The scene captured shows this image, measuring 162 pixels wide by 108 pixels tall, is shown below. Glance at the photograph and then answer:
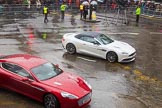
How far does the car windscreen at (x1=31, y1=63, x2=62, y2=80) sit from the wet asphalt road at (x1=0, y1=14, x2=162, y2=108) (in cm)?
109

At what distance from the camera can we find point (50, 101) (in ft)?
38.4

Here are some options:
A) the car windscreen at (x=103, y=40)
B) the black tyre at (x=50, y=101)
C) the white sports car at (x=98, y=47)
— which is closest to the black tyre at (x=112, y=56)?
the white sports car at (x=98, y=47)

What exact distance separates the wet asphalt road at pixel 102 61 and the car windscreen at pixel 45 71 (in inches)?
42.8

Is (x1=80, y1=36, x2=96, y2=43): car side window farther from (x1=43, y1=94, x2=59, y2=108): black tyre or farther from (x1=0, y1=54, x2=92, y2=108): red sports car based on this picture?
(x1=43, y1=94, x2=59, y2=108): black tyre

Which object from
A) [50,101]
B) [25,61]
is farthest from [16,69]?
[50,101]

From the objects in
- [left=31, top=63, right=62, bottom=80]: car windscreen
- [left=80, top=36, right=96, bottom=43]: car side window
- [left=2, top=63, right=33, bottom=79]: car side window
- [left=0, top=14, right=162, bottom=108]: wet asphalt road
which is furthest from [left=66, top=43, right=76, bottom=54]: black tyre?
[left=2, top=63, right=33, bottom=79]: car side window

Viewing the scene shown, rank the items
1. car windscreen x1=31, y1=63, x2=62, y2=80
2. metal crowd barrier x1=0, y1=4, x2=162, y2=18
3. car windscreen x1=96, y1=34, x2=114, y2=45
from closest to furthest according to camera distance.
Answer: car windscreen x1=31, y1=63, x2=62, y2=80 → car windscreen x1=96, y1=34, x2=114, y2=45 → metal crowd barrier x1=0, y1=4, x2=162, y2=18

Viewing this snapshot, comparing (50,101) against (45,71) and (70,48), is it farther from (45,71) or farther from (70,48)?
(70,48)

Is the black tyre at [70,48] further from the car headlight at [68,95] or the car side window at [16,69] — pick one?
the car headlight at [68,95]

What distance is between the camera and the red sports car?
11.5 metres

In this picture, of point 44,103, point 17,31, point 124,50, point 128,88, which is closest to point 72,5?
point 17,31

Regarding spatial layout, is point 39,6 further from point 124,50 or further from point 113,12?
point 124,50

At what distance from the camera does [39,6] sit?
135ft

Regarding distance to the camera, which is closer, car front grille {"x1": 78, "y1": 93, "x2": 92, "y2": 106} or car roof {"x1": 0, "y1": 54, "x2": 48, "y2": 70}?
car front grille {"x1": 78, "y1": 93, "x2": 92, "y2": 106}
